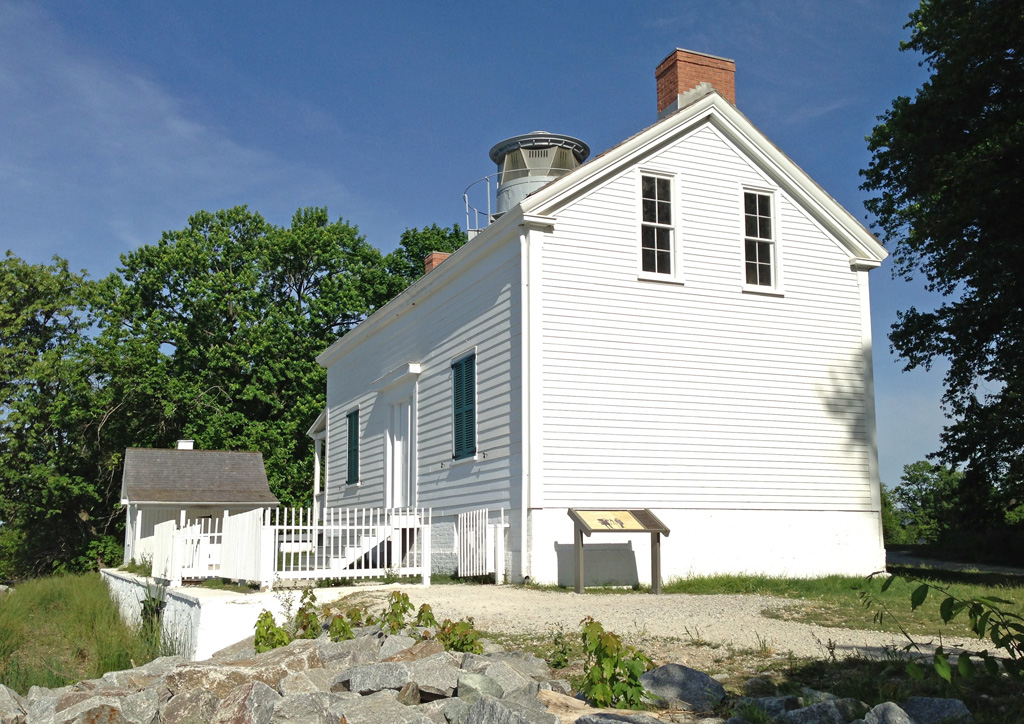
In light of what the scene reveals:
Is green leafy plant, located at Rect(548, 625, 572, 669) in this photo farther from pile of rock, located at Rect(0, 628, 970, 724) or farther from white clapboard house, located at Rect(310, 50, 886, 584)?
white clapboard house, located at Rect(310, 50, 886, 584)

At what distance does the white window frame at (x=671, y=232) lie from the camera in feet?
51.8

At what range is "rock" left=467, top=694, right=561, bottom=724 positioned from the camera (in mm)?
5406

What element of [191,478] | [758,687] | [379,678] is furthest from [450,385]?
[191,478]

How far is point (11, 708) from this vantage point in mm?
8406

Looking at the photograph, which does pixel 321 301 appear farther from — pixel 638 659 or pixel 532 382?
pixel 638 659

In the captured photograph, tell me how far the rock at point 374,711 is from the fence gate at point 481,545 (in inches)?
311

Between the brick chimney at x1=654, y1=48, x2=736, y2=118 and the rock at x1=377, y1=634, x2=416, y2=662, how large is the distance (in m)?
11.9

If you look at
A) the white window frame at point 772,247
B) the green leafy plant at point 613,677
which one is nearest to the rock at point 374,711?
the green leafy plant at point 613,677

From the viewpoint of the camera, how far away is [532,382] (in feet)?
47.6

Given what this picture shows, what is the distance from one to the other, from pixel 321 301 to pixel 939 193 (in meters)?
25.2

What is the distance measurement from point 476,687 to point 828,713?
2285mm

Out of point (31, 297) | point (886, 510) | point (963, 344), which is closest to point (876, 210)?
point (963, 344)

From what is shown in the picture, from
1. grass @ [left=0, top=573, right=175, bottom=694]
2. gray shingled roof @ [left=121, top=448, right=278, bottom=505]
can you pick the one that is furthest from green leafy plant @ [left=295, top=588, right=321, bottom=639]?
gray shingled roof @ [left=121, top=448, right=278, bottom=505]

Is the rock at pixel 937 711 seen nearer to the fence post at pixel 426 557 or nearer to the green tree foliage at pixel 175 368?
the fence post at pixel 426 557
